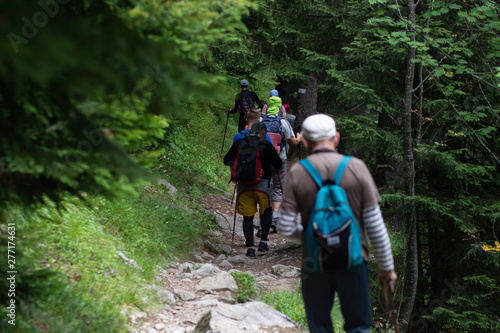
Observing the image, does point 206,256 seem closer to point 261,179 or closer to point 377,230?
point 261,179

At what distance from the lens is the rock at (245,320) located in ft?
15.5

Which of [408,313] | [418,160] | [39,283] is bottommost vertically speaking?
[408,313]

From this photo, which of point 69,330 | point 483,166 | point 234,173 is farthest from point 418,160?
point 69,330

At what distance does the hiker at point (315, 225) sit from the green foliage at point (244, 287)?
2.71 metres

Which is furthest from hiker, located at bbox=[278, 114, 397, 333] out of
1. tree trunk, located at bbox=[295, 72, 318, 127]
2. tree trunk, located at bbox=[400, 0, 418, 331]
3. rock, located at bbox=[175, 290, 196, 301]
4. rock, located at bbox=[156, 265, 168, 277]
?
tree trunk, located at bbox=[295, 72, 318, 127]

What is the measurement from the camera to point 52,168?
278 centimetres

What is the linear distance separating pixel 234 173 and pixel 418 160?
9.98 feet

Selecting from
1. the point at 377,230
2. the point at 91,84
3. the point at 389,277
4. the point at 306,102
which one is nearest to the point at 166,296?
the point at 389,277

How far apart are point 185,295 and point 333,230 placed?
3247mm

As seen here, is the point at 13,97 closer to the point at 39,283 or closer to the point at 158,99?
the point at 158,99

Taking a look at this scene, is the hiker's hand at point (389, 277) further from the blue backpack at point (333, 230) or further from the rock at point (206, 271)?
the rock at point (206, 271)

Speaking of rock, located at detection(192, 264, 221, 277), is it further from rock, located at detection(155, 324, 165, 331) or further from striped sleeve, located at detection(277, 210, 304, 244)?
striped sleeve, located at detection(277, 210, 304, 244)

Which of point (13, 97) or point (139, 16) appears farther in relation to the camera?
point (139, 16)

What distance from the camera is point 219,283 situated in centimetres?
655
